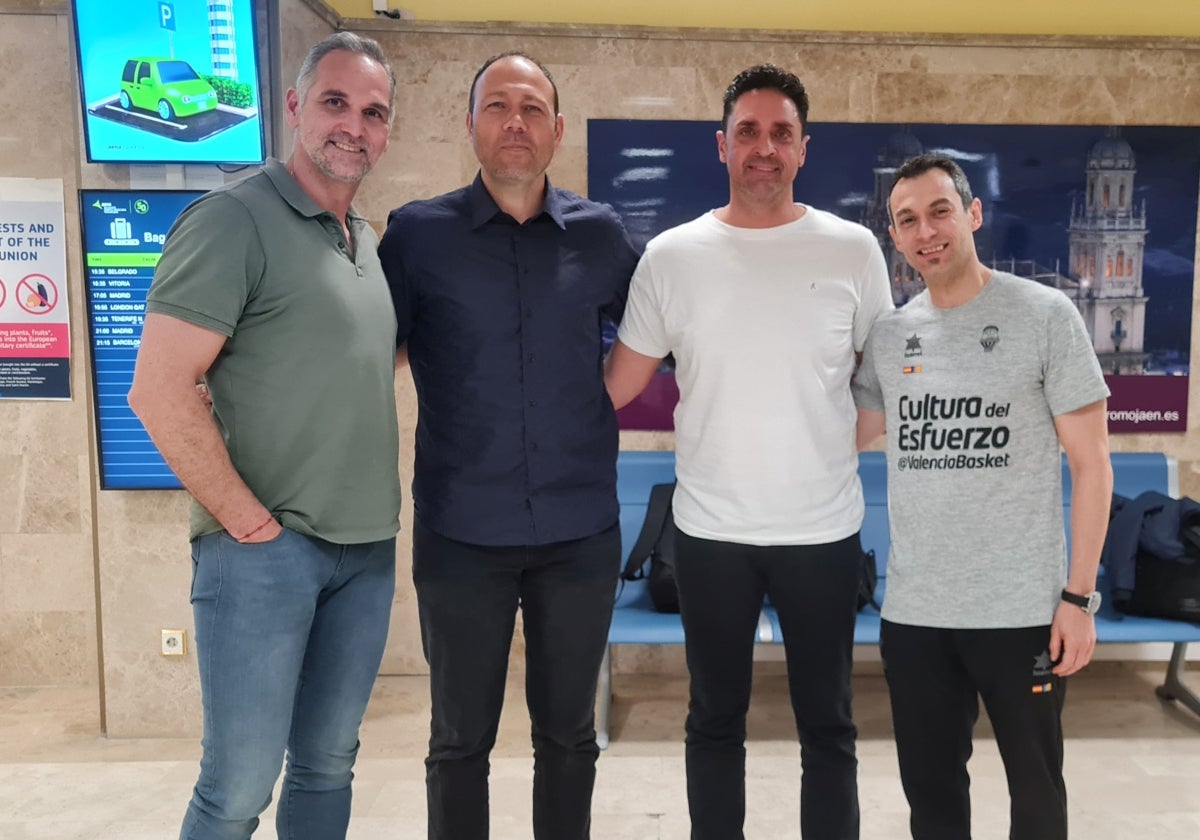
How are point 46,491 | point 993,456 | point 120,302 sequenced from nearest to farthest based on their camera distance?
point 993,456 → point 120,302 → point 46,491

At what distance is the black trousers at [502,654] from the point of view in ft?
6.48

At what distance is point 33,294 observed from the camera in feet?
13.0

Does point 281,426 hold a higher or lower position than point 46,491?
higher

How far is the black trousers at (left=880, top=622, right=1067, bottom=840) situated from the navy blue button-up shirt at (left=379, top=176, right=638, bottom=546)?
73 cm

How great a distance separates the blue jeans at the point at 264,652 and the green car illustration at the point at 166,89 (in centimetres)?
204

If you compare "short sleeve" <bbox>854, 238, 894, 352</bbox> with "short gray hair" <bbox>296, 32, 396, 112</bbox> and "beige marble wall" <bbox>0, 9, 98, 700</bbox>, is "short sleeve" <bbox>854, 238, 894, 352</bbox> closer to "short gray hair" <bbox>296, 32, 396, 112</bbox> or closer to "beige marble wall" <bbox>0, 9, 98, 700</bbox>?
"short gray hair" <bbox>296, 32, 396, 112</bbox>

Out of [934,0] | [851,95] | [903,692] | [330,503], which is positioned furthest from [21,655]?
[934,0]

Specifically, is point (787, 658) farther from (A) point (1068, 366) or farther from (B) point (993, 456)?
(A) point (1068, 366)

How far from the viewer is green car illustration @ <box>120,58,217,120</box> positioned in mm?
3160

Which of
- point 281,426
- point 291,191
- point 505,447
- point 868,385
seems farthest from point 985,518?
point 291,191

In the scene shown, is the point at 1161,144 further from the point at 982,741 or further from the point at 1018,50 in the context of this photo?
the point at 982,741

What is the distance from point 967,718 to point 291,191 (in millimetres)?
1716

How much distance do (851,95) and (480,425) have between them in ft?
8.89

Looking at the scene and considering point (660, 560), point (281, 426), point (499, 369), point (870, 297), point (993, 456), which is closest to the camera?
point (281, 426)
